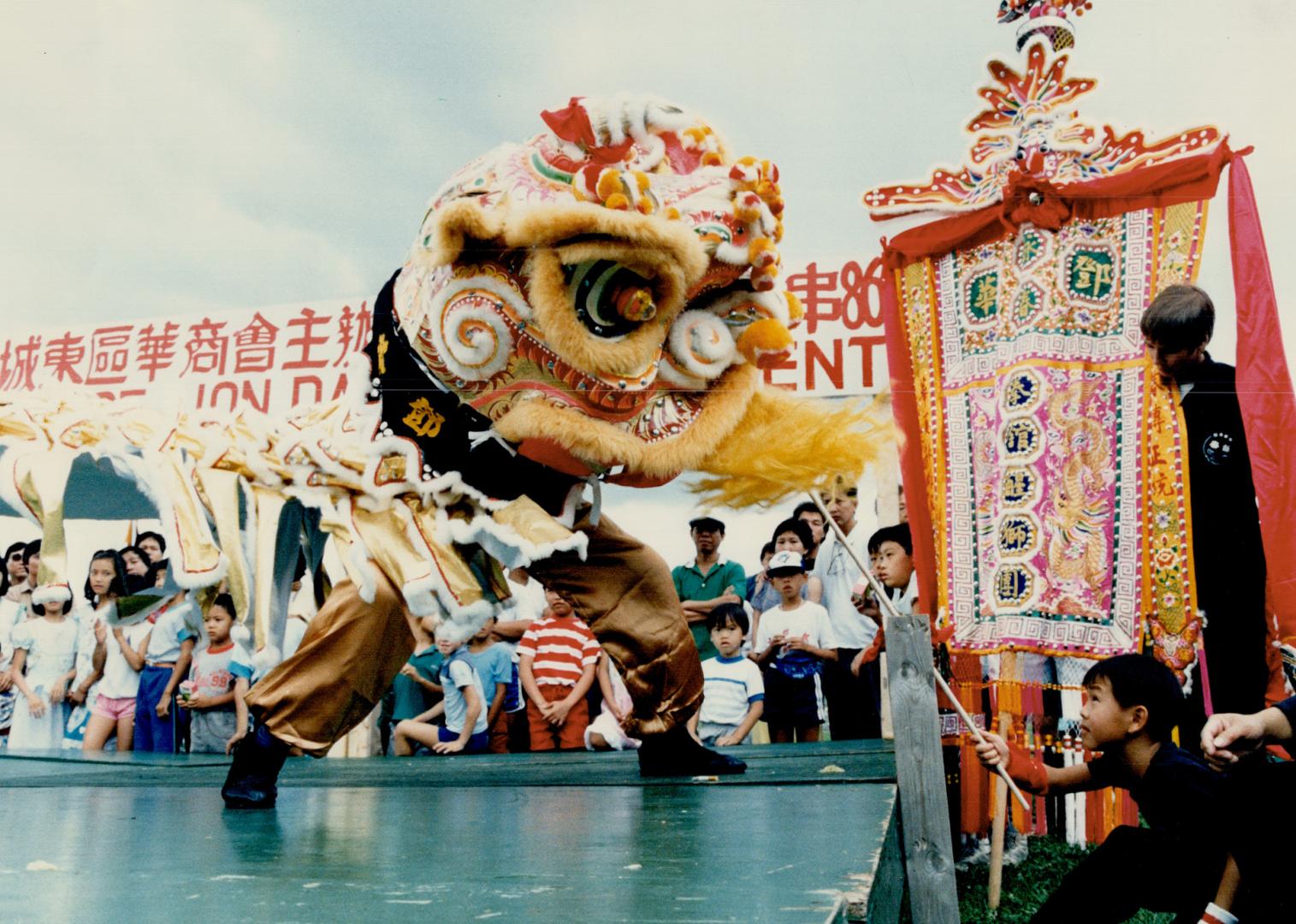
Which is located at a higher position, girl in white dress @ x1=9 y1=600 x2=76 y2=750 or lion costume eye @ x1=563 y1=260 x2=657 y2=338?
lion costume eye @ x1=563 y1=260 x2=657 y2=338

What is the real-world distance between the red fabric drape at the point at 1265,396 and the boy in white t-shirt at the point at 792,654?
188 centimetres

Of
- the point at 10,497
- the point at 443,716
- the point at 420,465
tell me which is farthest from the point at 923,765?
the point at 443,716

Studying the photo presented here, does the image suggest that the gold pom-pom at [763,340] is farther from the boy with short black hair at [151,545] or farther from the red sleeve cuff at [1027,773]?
the boy with short black hair at [151,545]

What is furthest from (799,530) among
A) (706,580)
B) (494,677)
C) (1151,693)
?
(1151,693)

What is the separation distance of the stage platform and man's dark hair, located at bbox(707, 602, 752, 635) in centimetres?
129

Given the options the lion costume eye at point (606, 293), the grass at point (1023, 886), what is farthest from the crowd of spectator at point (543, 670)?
the lion costume eye at point (606, 293)

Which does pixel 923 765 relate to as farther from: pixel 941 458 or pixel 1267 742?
pixel 941 458

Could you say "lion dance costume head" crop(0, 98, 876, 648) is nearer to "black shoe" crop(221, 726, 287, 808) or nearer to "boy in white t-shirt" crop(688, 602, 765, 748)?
"black shoe" crop(221, 726, 287, 808)

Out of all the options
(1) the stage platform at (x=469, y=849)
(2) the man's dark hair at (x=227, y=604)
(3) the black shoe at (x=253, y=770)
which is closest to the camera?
(1) the stage platform at (x=469, y=849)

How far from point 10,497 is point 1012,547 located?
98.6 inches

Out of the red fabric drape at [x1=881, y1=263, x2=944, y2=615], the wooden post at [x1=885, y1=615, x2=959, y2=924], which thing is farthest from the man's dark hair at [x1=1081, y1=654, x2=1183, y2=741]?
the red fabric drape at [x1=881, y1=263, x2=944, y2=615]

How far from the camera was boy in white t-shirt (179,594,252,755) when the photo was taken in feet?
15.6

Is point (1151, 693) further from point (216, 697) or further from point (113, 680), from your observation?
point (113, 680)

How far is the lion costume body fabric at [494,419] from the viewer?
7.41 ft
